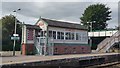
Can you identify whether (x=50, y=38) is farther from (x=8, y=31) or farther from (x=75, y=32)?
(x=8, y=31)

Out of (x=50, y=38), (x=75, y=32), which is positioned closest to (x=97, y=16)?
(x=75, y=32)

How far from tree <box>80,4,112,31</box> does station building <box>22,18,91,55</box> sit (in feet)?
112

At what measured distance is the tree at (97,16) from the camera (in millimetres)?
74625

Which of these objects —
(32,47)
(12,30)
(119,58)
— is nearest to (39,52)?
(32,47)

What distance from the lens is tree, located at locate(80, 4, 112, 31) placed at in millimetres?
74625

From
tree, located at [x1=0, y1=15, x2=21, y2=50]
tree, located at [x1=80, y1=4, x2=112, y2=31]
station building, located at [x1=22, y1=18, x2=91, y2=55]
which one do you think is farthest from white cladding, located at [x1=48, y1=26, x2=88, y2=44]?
tree, located at [x1=80, y1=4, x2=112, y2=31]

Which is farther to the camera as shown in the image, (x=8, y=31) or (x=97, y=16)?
(x=97, y=16)

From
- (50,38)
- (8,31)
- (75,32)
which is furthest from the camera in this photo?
(8,31)

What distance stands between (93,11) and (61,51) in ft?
140

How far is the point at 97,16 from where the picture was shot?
76125mm

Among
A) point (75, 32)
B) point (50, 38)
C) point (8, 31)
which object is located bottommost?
point (8, 31)

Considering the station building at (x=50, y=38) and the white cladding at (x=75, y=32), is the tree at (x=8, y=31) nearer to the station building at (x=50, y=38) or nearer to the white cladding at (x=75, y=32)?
the station building at (x=50, y=38)

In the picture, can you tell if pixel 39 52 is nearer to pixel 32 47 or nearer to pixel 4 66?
pixel 32 47

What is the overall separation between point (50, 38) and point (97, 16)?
43.6 m
